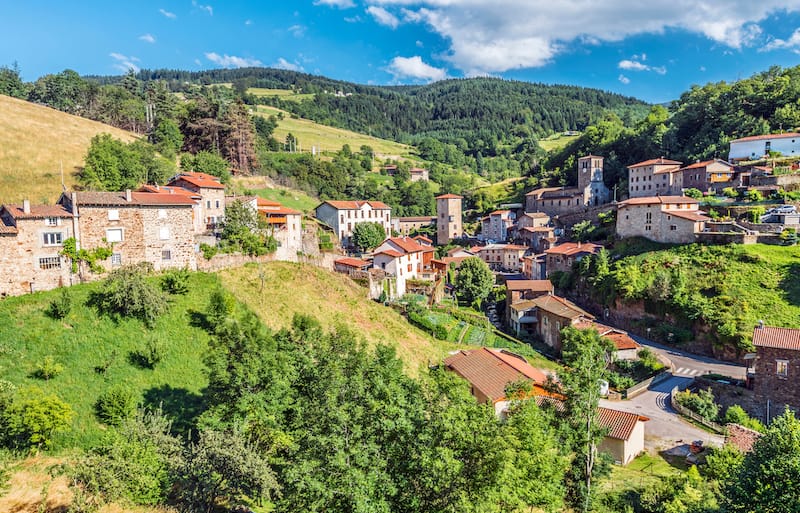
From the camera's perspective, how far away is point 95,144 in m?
48.1

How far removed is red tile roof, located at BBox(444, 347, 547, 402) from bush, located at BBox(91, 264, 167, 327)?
18.3 m

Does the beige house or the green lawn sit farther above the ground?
the beige house

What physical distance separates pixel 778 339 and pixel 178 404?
3567 centimetres

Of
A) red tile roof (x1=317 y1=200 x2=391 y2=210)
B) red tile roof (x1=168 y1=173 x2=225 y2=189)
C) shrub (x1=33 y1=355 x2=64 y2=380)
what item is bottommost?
shrub (x1=33 y1=355 x2=64 y2=380)

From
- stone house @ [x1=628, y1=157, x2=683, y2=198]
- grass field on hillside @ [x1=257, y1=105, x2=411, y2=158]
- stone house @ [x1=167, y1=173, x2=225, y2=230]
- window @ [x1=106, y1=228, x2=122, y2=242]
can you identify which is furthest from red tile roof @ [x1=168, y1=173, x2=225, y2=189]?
grass field on hillside @ [x1=257, y1=105, x2=411, y2=158]

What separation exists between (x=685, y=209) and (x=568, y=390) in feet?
155

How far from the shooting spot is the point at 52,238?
2656 cm

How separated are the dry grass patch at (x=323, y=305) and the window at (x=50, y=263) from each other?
9.19 metres

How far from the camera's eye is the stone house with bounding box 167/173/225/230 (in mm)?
41625

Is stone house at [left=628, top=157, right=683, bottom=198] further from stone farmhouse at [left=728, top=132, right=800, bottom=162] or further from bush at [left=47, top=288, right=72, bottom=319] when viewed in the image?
bush at [left=47, top=288, right=72, bottom=319]

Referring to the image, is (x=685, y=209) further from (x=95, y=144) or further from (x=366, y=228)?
(x=95, y=144)

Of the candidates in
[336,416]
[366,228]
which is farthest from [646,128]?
[336,416]

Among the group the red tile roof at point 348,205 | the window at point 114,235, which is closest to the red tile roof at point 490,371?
the window at point 114,235

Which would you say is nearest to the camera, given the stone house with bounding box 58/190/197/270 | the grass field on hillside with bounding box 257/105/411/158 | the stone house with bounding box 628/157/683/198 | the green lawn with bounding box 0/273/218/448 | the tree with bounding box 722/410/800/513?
the tree with bounding box 722/410/800/513
